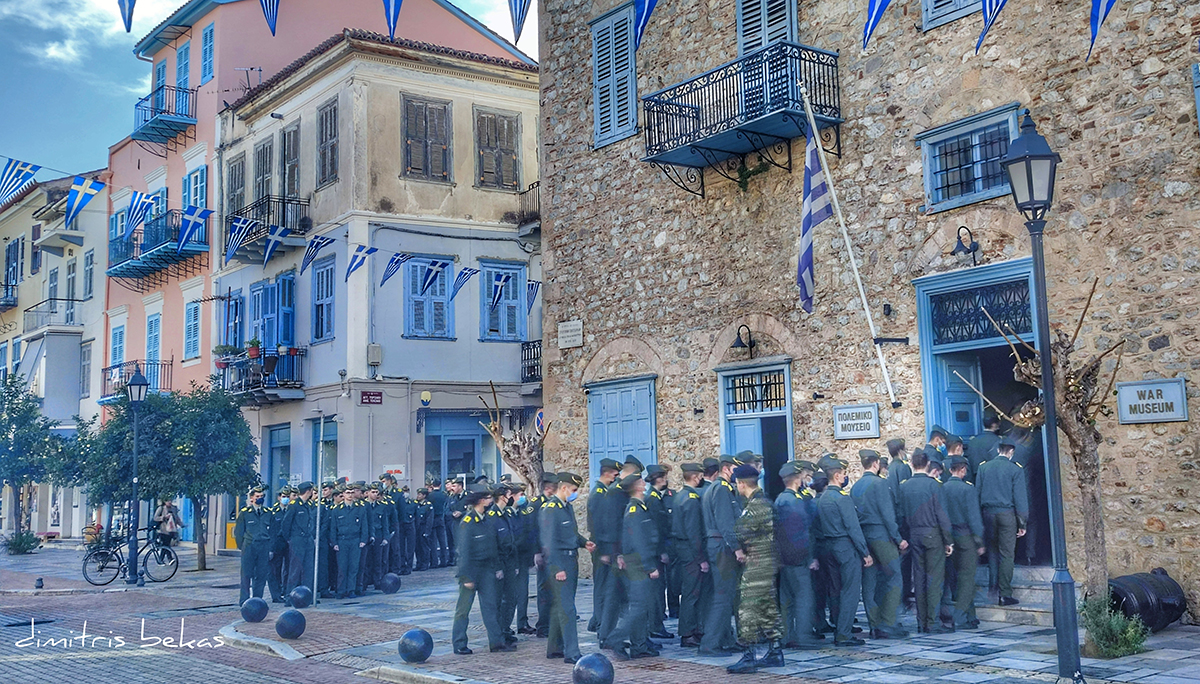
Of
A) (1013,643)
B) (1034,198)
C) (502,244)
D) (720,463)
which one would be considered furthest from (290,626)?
(502,244)

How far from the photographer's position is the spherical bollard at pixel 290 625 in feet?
42.4

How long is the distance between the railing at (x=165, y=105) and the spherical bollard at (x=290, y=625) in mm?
22300

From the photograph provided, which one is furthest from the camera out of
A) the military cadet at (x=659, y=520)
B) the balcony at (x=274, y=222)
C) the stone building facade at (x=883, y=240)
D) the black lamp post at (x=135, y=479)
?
the balcony at (x=274, y=222)

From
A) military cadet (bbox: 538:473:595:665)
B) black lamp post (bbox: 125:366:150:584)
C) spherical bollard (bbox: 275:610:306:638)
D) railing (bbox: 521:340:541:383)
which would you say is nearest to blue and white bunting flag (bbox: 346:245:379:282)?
railing (bbox: 521:340:541:383)

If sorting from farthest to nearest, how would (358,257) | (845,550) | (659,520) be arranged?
1. (358,257)
2. (659,520)
3. (845,550)

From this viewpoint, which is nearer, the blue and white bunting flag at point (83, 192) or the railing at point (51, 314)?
the blue and white bunting flag at point (83, 192)

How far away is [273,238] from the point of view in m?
25.5

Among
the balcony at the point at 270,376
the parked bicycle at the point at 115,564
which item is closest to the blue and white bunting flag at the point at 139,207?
the balcony at the point at 270,376

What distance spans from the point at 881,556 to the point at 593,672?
12.1ft

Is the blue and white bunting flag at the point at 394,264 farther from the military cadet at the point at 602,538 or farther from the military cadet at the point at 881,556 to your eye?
the military cadet at the point at 881,556

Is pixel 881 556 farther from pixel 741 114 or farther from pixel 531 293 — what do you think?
pixel 531 293

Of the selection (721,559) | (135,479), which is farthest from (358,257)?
(721,559)

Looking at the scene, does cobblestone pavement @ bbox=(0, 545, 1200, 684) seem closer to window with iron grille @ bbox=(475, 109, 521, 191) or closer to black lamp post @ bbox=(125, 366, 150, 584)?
Result: black lamp post @ bbox=(125, 366, 150, 584)

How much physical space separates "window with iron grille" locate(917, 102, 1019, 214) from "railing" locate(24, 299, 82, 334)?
33.9 metres
